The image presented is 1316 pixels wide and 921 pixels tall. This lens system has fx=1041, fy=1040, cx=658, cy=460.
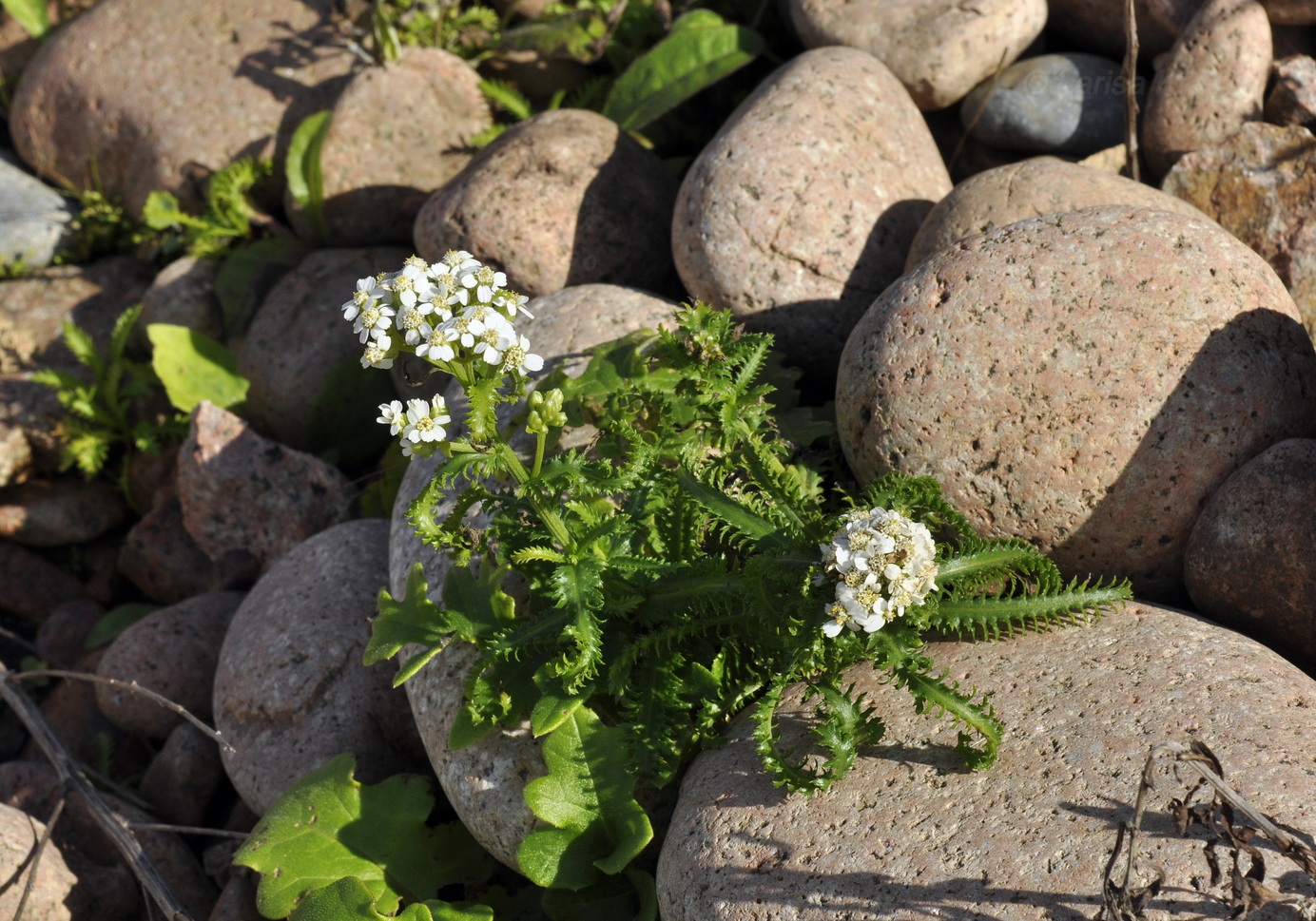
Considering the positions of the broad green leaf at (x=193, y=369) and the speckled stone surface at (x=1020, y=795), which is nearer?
the speckled stone surface at (x=1020, y=795)

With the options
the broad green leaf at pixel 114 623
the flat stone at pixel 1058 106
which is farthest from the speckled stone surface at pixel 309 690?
the flat stone at pixel 1058 106

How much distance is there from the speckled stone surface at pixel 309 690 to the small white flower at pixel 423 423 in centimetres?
190

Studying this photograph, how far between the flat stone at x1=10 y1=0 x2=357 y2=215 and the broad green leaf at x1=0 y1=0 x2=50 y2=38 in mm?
713

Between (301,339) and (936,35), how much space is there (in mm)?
3661

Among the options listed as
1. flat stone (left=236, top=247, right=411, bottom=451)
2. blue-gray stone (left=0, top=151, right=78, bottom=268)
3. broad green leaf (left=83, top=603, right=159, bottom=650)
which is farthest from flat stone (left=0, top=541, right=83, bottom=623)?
blue-gray stone (left=0, top=151, right=78, bottom=268)

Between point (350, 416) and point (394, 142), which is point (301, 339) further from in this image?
point (394, 142)

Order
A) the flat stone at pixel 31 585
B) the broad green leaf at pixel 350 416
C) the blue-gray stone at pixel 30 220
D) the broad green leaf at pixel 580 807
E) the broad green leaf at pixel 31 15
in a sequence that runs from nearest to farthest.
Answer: the broad green leaf at pixel 580 807
the broad green leaf at pixel 350 416
the flat stone at pixel 31 585
the blue-gray stone at pixel 30 220
the broad green leaf at pixel 31 15

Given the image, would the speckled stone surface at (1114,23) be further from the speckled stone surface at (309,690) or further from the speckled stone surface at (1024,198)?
the speckled stone surface at (309,690)

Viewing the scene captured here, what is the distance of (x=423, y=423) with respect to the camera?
2.63 metres

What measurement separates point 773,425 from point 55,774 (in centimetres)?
350

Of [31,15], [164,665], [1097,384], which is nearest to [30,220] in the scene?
[31,15]

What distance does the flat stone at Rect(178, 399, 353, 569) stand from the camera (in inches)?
212

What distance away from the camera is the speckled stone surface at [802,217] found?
14.0 feet

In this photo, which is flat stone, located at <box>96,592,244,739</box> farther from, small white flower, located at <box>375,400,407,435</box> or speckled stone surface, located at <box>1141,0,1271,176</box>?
speckled stone surface, located at <box>1141,0,1271,176</box>
